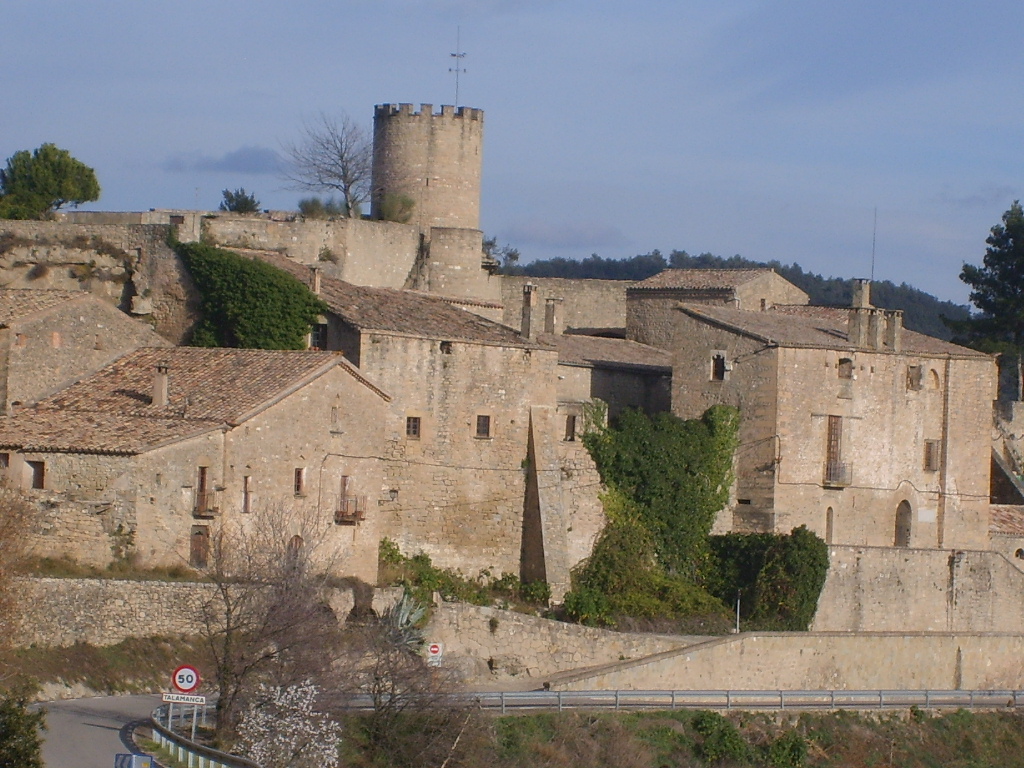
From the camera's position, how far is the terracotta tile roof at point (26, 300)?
38.0 m

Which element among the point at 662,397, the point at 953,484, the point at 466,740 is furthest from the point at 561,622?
the point at 953,484

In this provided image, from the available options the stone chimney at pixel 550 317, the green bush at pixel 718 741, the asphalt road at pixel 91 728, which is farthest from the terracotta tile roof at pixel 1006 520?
the asphalt road at pixel 91 728

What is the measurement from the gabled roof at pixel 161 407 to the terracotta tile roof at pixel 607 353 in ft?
26.4

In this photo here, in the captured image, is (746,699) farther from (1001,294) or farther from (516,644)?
(1001,294)

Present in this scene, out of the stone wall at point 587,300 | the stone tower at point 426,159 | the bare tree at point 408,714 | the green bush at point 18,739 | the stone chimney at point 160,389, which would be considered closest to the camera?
the green bush at point 18,739

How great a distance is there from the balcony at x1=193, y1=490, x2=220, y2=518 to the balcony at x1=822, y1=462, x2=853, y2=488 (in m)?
15.7

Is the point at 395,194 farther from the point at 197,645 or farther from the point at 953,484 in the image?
the point at 197,645

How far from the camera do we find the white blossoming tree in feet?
96.5

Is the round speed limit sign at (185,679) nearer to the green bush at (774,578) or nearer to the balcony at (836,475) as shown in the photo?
the green bush at (774,578)

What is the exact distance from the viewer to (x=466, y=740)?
32594 millimetres

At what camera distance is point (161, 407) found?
121 ft

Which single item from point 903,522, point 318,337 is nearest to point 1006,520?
point 903,522

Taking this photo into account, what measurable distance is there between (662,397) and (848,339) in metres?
4.61

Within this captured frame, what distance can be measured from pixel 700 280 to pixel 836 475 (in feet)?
33.1
